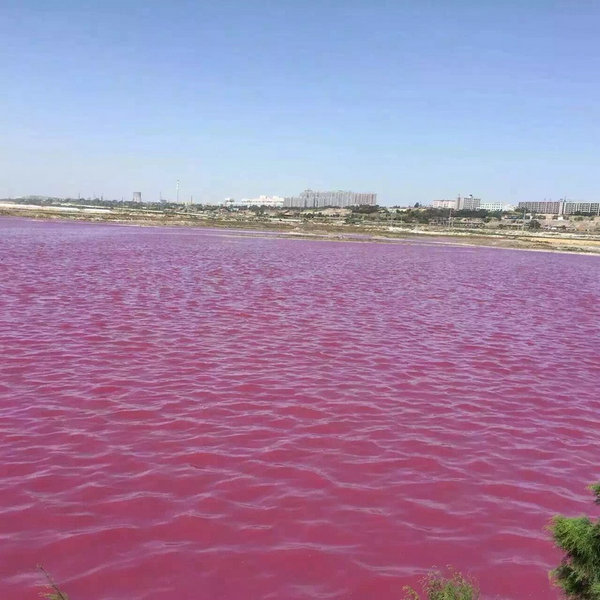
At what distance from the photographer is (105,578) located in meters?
5.29

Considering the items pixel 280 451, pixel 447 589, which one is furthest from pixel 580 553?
pixel 280 451

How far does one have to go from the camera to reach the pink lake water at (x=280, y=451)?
5633mm

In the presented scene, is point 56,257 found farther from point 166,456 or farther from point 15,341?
point 166,456

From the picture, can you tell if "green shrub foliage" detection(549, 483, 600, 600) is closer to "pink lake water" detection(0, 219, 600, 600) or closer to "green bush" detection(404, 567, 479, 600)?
"green bush" detection(404, 567, 479, 600)

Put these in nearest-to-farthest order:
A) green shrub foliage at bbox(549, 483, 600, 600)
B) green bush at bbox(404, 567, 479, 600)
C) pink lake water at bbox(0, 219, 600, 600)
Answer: green shrub foliage at bbox(549, 483, 600, 600)
green bush at bbox(404, 567, 479, 600)
pink lake water at bbox(0, 219, 600, 600)

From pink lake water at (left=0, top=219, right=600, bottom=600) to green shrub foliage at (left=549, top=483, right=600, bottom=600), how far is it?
5.71 ft

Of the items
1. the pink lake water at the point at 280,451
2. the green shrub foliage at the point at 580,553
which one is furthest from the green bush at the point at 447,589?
the green shrub foliage at the point at 580,553

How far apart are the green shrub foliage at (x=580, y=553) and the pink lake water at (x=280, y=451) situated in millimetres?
1742

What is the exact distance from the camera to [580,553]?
146 inches

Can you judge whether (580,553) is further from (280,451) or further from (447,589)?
(280,451)

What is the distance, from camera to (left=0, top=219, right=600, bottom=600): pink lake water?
5633 mm

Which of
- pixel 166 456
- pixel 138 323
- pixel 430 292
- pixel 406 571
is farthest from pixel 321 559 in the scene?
pixel 430 292

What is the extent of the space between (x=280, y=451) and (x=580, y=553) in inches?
192

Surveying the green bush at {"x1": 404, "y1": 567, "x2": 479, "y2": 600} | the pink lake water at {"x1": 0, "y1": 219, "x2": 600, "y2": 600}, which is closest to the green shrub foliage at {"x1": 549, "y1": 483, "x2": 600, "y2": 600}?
the green bush at {"x1": 404, "y1": 567, "x2": 479, "y2": 600}
